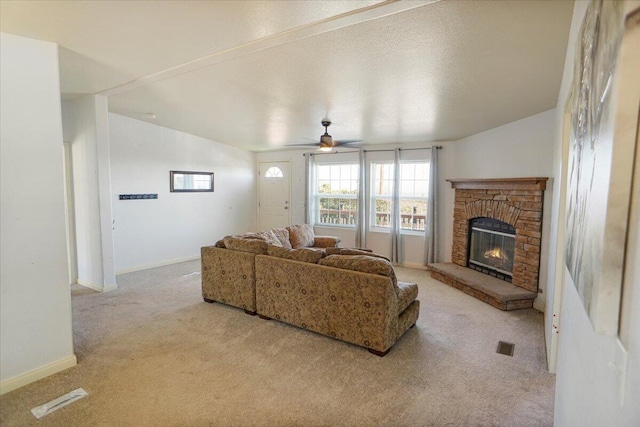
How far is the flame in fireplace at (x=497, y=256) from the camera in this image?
4435mm

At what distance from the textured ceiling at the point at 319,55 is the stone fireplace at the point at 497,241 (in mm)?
956

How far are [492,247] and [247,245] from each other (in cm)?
351

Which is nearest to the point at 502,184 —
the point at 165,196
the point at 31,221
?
the point at 31,221

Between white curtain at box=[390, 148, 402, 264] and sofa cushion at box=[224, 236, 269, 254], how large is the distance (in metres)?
3.06

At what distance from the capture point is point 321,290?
3.00 meters

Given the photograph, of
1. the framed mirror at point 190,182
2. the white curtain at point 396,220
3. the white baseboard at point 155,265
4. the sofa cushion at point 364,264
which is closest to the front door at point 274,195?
the framed mirror at point 190,182

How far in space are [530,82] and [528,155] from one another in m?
1.43

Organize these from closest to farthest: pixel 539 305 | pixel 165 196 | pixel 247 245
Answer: pixel 247 245 → pixel 539 305 → pixel 165 196

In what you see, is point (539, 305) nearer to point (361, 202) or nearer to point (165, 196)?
point (361, 202)

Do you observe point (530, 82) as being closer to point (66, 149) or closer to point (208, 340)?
point (208, 340)

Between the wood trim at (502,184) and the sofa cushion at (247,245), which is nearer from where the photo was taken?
the sofa cushion at (247,245)

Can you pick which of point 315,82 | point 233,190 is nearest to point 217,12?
point 315,82

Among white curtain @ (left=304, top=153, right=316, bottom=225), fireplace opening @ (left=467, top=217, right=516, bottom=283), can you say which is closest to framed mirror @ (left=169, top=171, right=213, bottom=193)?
white curtain @ (left=304, top=153, right=316, bottom=225)

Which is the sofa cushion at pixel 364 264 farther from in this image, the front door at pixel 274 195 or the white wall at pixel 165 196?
the front door at pixel 274 195
